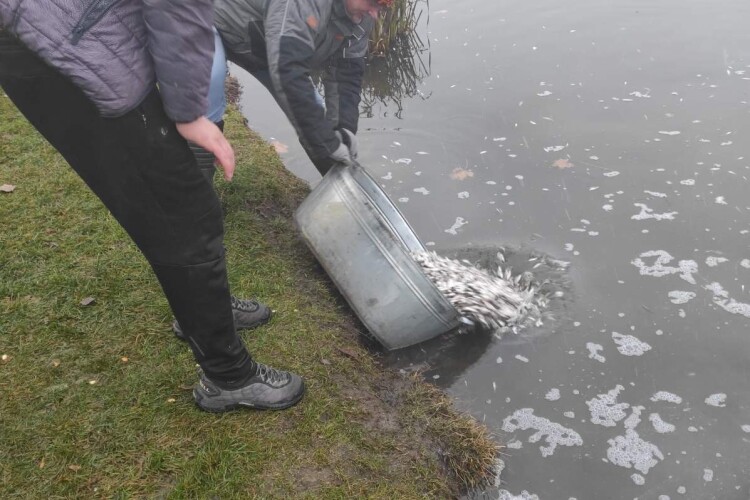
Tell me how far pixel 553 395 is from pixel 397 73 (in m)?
5.15

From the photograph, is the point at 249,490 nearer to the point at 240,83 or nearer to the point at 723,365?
the point at 723,365

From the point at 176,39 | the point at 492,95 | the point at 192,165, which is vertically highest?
the point at 176,39

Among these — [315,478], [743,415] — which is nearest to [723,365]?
[743,415]

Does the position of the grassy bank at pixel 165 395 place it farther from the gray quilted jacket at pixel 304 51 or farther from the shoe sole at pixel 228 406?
the gray quilted jacket at pixel 304 51

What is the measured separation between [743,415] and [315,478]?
2141 millimetres

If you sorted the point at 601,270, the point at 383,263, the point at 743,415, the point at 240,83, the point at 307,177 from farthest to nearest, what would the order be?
the point at 240,83, the point at 307,177, the point at 601,270, the point at 383,263, the point at 743,415

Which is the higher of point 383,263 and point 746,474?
point 383,263

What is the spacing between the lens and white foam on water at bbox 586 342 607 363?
3.34 metres

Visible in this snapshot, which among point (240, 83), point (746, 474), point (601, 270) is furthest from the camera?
point (240, 83)

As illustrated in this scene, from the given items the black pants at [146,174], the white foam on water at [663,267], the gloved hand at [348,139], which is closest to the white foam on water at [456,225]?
the gloved hand at [348,139]

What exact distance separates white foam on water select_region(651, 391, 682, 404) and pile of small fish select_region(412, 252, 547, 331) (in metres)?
0.77

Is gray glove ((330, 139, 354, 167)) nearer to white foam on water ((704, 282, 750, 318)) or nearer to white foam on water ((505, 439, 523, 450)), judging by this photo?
white foam on water ((505, 439, 523, 450))

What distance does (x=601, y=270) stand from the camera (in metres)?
3.95

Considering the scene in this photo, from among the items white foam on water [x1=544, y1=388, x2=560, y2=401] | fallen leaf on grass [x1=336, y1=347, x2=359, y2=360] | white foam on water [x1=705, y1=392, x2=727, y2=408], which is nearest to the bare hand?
fallen leaf on grass [x1=336, y1=347, x2=359, y2=360]
